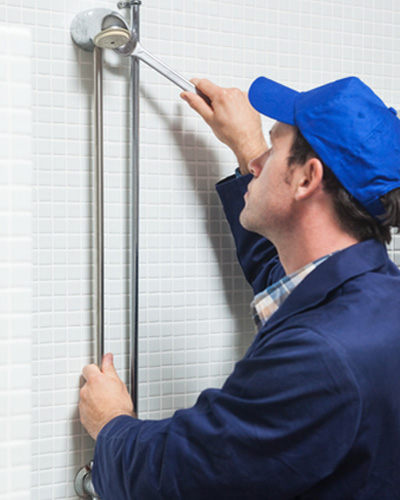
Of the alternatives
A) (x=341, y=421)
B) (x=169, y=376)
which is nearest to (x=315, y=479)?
Result: (x=341, y=421)

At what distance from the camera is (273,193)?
943mm

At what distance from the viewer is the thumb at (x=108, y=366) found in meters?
0.99


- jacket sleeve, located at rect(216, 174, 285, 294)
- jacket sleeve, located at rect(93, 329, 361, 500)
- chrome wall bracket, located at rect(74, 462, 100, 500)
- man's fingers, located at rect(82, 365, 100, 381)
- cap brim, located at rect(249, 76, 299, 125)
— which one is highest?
cap brim, located at rect(249, 76, 299, 125)

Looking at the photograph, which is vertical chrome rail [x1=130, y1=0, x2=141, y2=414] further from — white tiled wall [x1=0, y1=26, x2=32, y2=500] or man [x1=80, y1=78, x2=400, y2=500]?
white tiled wall [x1=0, y1=26, x2=32, y2=500]

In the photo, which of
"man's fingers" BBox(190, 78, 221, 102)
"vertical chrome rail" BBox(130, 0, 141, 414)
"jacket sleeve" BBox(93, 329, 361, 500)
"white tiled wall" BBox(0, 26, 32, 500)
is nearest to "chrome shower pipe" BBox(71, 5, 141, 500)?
"vertical chrome rail" BBox(130, 0, 141, 414)

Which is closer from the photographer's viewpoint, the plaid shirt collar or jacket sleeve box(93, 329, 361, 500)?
jacket sleeve box(93, 329, 361, 500)

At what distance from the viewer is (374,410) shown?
77 cm

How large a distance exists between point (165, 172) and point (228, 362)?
0.35 m

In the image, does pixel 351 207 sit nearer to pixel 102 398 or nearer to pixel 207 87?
pixel 207 87

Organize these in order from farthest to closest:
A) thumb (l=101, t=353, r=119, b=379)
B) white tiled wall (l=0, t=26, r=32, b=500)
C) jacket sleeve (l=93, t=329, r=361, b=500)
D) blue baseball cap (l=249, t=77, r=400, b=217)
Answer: thumb (l=101, t=353, r=119, b=379), blue baseball cap (l=249, t=77, r=400, b=217), jacket sleeve (l=93, t=329, r=361, b=500), white tiled wall (l=0, t=26, r=32, b=500)

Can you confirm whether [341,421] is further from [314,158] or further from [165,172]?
[165,172]

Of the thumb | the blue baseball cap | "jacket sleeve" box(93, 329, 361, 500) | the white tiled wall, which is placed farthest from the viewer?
the thumb

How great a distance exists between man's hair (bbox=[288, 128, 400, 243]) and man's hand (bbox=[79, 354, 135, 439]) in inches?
16.3

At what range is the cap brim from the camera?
0.94 m
